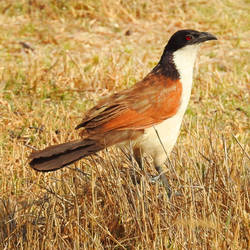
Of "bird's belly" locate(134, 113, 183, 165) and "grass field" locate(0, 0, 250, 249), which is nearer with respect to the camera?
"grass field" locate(0, 0, 250, 249)

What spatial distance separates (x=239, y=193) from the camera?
3.07 metres

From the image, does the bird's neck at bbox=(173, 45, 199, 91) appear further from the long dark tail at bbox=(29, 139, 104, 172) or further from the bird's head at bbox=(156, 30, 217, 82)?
the long dark tail at bbox=(29, 139, 104, 172)

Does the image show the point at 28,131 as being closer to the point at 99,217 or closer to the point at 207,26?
the point at 99,217

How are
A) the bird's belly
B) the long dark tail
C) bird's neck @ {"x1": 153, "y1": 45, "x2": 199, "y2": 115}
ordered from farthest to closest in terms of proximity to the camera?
bird's neck @ {"x1": 153, "y1": 45, "x2": 199, "y2": 115} < the bird's belly < the long dark tail

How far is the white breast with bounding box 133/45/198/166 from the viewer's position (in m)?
3.55

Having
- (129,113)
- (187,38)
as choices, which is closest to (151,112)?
(129,113)

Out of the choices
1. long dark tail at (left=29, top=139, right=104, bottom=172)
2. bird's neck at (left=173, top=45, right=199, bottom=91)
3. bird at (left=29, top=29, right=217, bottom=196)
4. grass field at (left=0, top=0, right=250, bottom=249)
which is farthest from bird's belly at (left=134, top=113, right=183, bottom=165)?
long dark tail at (left=29, top=139, right=104, bottom=172)

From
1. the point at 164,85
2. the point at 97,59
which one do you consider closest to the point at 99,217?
the point at 164,85

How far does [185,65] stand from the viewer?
3.74 meters

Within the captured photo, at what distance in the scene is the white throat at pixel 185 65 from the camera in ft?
12.2

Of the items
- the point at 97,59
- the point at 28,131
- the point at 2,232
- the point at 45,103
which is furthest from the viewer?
the point at 97,59

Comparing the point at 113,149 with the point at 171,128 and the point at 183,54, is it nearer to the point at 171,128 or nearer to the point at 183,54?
the point at 171,128

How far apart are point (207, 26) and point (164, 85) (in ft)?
16.1

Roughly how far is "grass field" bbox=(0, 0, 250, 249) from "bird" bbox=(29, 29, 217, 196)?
0.38 feet
